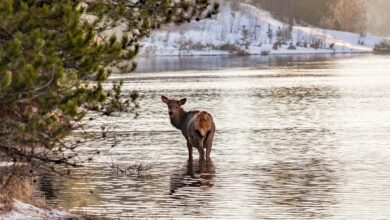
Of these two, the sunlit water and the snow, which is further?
the sunlit water

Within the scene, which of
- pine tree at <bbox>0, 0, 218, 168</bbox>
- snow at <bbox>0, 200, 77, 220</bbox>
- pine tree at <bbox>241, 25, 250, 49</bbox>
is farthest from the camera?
pine tree at <bbox>241, 25, 250, 49</bbox>

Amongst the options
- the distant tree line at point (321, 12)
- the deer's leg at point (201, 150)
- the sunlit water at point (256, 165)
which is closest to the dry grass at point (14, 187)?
the sunlit water at point (256, 165)

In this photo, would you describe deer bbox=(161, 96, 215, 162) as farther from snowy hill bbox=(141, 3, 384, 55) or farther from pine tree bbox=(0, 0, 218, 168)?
snowy hill bbox=(141, 3, 384, 55)

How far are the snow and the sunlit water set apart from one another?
1696 mm

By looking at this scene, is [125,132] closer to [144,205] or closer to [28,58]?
[144,205]

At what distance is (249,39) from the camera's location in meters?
104

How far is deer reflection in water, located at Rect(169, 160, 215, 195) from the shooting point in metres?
18.8

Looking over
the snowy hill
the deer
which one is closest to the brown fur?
the deer

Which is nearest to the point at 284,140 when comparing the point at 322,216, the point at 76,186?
the point at 76,186

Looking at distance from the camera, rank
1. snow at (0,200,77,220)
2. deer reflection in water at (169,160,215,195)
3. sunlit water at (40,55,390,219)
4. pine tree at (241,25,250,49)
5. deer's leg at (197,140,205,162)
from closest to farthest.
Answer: snow at (0,200,77,220), sunlit water at (40,55,390,219), deer reflection in water at (169,160,215,195), deer's leg at (197,140,205,162), pine tree at (241,25,250,49)

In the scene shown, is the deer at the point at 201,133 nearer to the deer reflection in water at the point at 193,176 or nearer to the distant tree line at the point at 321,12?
the deer reflection in water at the point at 193,176

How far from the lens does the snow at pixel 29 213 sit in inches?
528

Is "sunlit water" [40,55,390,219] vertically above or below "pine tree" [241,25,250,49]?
above

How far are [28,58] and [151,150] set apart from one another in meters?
13.3
